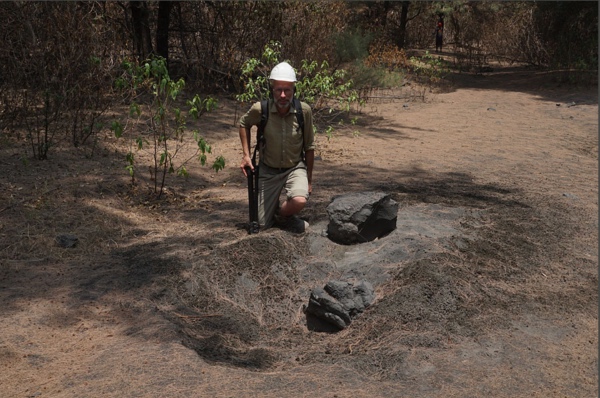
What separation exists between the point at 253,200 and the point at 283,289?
36.3 inches

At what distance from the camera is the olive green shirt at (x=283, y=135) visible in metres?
5.07

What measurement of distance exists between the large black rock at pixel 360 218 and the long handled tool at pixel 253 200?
63 cm

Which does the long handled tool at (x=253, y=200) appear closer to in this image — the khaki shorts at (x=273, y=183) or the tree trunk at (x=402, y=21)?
the khaki shorts at (x=273, y=183)

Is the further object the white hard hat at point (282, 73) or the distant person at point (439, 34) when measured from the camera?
the distant person at point (439, 34)

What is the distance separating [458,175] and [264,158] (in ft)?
→ 11.1

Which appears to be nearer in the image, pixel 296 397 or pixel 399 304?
pixel 296 397

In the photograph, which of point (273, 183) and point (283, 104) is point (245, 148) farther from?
point (283, 104)

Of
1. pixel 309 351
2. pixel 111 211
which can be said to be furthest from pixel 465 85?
pixel 309 351

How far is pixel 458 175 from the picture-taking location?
7.82 meters

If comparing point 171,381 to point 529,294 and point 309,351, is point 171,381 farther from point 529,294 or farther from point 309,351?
point 529,294

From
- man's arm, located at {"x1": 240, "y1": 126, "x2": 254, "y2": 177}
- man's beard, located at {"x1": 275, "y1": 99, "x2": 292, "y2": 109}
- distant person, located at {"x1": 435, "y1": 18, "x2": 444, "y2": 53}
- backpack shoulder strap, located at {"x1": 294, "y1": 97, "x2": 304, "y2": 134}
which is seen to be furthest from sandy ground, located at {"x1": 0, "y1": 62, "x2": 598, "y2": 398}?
distant person, located at {"x1": 435, "y1": 18, "x2": 444, "y2": 53}

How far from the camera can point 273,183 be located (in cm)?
528

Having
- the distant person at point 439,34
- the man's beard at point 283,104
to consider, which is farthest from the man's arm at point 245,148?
the distant person at point 439,34

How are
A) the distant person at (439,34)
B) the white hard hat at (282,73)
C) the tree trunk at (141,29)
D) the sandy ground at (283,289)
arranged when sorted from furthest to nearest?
1. the distant person at (439,34)
2. the tree trunk at (141,29)
3. the white hard hat at (282,73)
4. the sandy ground at (283,289)
